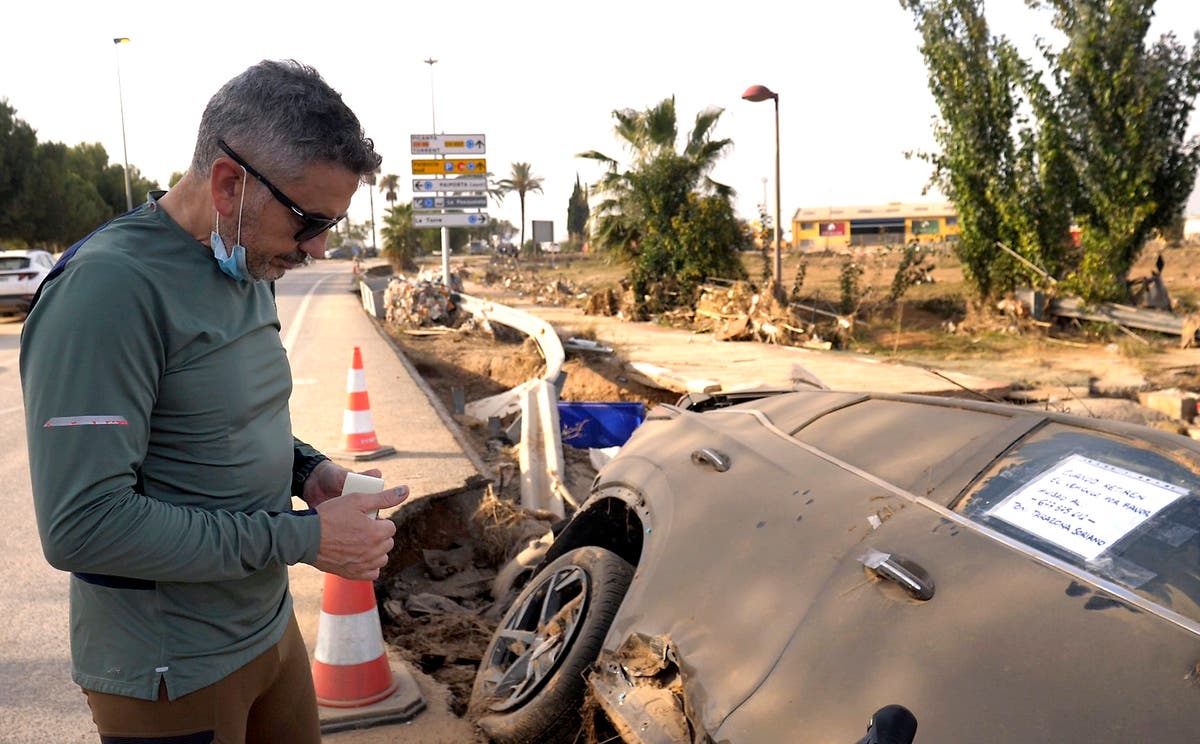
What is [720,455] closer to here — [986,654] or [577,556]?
[577,556]

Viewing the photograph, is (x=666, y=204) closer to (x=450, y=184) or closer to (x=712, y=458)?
(x=450, y=184)

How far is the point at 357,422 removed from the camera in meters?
7.60

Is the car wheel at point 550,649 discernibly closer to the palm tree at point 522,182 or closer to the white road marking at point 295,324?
the white road marking at point 295,324

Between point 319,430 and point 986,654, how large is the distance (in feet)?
25.6

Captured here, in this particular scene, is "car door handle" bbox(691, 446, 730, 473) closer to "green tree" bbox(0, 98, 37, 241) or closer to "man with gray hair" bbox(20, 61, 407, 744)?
"man with gray hair" bbox(20, 61, 407, 744)

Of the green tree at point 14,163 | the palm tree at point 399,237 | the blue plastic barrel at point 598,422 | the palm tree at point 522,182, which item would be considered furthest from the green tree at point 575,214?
the blue plastic barrel at point 598,422

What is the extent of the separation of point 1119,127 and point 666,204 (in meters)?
10.4

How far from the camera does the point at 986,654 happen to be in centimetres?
189

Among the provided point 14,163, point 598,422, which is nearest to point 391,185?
point 14,163

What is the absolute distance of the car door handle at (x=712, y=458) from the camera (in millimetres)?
3137

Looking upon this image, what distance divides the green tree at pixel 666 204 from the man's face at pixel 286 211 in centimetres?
2192

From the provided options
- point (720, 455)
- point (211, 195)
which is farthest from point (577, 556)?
point (211, 195)

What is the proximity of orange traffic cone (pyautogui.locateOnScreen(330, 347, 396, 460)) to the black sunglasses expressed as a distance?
218 inches

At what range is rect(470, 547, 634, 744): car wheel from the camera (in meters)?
3.08
